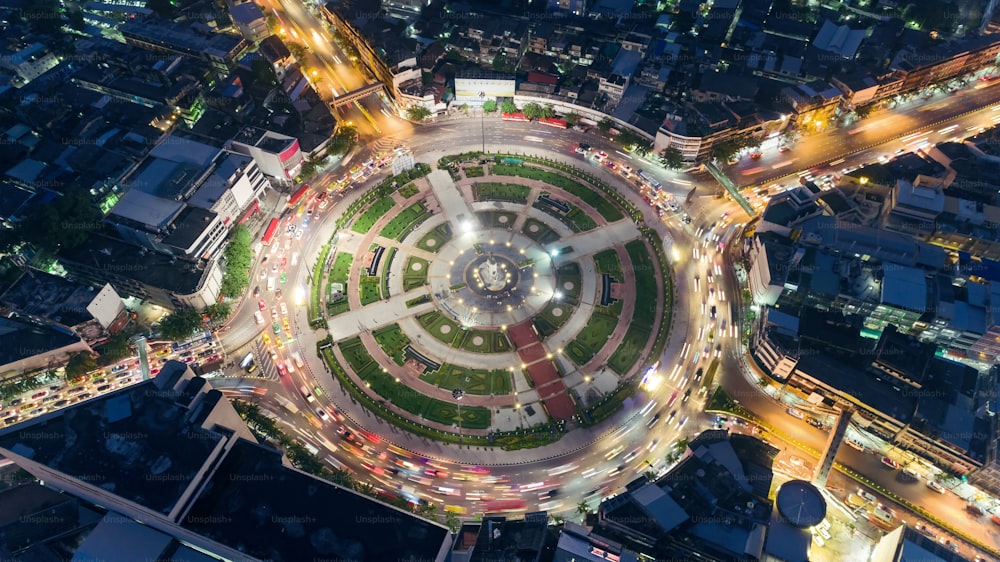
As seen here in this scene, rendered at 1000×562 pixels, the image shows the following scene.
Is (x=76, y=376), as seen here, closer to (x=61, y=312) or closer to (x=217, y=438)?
(x=61, y=312)

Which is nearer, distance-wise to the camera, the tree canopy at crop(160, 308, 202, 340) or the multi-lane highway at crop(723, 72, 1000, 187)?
the tree canopy at crop(160, 308, 202, 340)

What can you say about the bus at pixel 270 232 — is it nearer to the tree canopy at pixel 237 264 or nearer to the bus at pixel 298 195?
the tree canopy at pixel 237 264

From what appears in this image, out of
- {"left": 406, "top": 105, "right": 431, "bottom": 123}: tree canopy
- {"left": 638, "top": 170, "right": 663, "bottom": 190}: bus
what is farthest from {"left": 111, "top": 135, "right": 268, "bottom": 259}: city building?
{"left": 638, "top": 170, "right": 663, "bottom": 190}: bus

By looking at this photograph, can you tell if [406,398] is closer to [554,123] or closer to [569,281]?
[569,281]

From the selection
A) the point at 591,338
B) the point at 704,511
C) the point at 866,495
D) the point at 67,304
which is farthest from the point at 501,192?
the point at 866,495

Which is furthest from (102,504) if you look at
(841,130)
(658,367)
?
(841,130)

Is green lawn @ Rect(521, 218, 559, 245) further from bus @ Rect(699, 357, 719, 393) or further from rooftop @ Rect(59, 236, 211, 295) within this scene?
rooftop @ Rect(59, 236, 211, 295)
